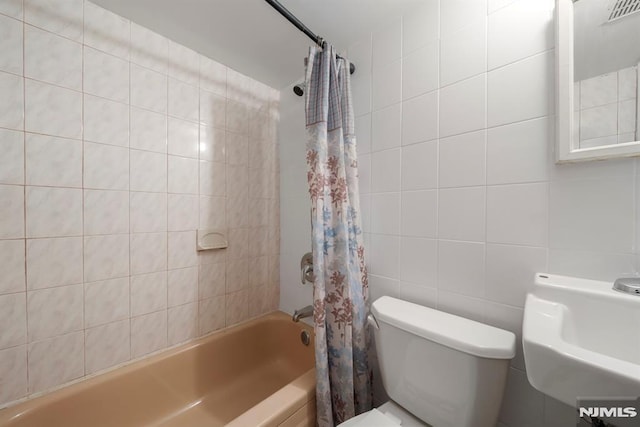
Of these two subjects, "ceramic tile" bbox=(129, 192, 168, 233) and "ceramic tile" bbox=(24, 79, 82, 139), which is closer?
"ceramic tile" bbox=(24, 79, 82, 139)

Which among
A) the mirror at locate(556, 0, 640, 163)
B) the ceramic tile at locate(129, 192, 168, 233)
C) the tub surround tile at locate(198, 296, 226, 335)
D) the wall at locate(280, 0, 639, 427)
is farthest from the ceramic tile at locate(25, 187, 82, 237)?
the mirror at locate(556, 0, 640, 163)

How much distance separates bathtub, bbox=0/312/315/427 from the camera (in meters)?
0.91

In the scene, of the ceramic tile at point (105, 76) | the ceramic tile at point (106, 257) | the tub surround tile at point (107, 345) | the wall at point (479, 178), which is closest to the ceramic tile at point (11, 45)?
the ceramic tile at point (105, 76)

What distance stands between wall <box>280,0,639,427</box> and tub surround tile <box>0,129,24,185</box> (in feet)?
4.50

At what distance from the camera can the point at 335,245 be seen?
107 cm

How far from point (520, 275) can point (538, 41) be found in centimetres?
75

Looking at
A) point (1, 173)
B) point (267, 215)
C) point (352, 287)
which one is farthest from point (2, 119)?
point (352, 287)

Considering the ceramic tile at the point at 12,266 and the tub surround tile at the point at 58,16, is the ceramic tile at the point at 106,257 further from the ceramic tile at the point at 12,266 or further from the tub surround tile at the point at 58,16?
the tub surround tile at the point at 58,16

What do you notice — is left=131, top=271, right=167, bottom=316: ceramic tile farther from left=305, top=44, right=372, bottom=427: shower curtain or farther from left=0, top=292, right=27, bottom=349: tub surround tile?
left=305, top=44, right=372, bottom=427: shower curtain

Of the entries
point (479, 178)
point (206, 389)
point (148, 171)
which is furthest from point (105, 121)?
point (479, 178)

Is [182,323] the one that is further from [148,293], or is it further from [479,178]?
[479,178]

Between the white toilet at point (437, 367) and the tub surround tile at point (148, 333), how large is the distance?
1011 mm

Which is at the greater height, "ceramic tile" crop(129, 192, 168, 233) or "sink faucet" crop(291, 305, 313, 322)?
"ceramic tile" crop(129, 192, 168, 233)

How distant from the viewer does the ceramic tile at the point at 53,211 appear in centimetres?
92
